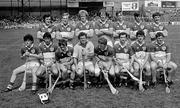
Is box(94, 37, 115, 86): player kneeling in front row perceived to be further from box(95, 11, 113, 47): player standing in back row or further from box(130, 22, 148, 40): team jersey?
box(130, 22, 148, 40): team jersey

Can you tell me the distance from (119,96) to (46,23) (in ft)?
10.9

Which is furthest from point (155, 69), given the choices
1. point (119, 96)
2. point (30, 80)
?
point (30, 80)

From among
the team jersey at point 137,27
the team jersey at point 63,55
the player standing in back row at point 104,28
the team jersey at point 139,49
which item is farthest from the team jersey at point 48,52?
the team jersey at point 137,27

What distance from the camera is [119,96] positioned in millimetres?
5754

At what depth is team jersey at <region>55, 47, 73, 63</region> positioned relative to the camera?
6.35 metres

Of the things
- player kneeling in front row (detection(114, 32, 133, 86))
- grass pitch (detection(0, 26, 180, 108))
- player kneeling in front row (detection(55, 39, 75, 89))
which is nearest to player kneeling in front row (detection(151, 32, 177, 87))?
grass pitch (detection(0, 26, 180, 108))

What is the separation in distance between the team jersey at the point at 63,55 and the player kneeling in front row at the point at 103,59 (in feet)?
2.07

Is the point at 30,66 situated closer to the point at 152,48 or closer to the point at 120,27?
the point at 152,48

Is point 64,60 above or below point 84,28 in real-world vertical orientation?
below

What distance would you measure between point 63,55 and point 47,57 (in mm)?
395

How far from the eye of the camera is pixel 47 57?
643 centimetres

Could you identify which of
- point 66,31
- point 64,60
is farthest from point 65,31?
point 64,60

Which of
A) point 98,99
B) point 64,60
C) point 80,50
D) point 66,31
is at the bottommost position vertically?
point 98,99

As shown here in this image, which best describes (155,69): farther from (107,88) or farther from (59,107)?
(59,107)
